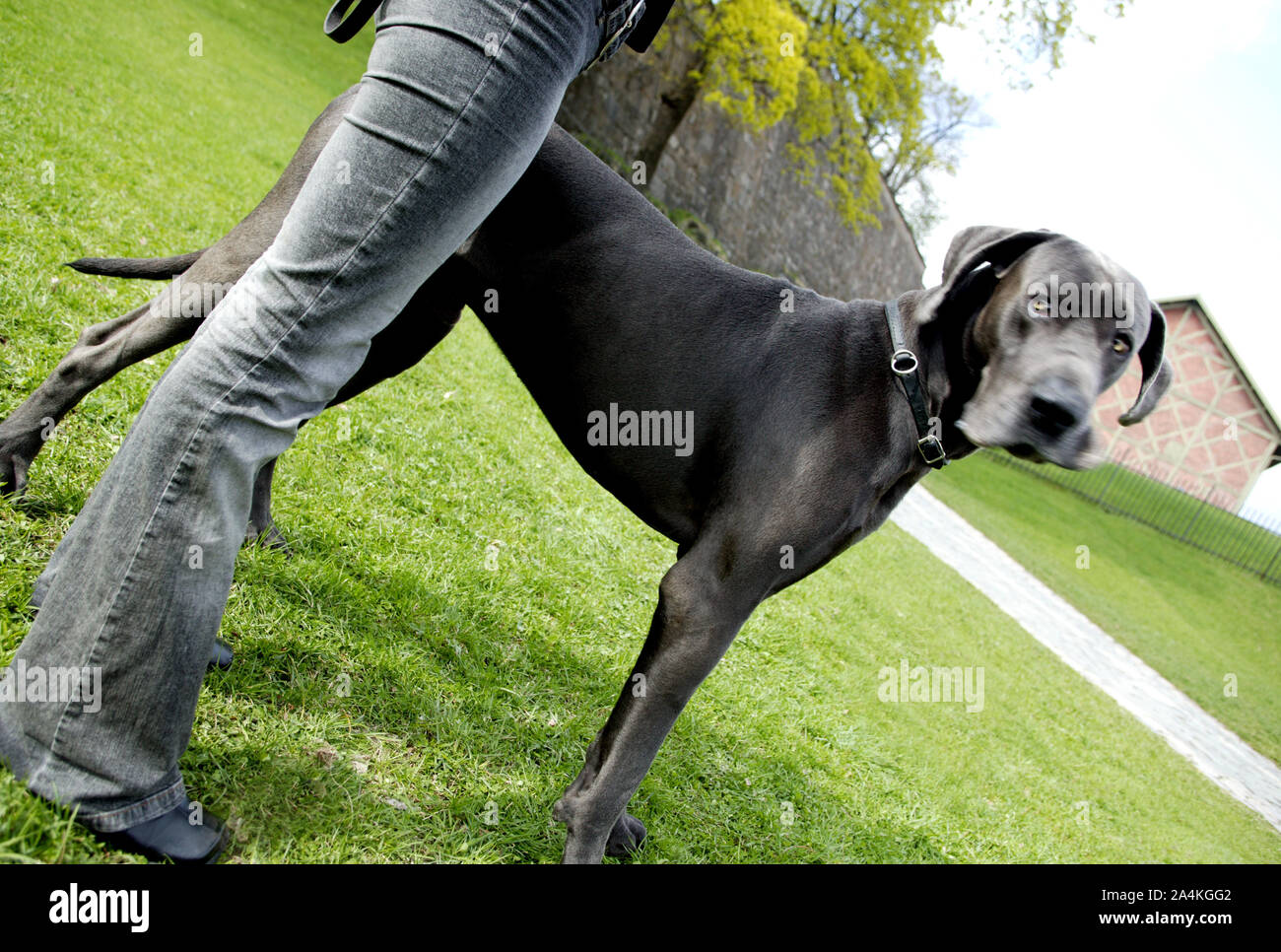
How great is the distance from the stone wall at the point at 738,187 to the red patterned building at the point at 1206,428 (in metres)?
12.7

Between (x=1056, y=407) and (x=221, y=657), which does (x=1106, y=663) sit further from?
(x=221, y=657)

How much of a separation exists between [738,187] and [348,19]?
77.5 ft

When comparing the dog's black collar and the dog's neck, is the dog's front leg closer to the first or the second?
the dog's black collar

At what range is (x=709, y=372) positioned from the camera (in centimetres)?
240

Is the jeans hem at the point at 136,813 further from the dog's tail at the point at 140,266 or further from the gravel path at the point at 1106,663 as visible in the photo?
the gravel path at the point at 1106,663

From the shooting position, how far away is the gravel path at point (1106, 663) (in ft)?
28.8

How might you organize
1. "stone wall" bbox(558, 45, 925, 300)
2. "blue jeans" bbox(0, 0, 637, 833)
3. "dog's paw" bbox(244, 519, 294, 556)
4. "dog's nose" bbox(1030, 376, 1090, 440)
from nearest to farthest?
"blue jeans" bbox(0, 0, 637, 833) < "dog's nose" bbox(1030, 376, 1090, 440) < "dog's paw" bbox(244, 519, 294, 556) < "stone wall" bbox(558, 45, 925, 300)

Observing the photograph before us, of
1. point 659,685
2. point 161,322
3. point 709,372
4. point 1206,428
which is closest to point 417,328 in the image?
point 161,322

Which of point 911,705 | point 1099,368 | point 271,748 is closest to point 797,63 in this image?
point 911,705

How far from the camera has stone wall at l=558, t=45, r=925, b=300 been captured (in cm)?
2056

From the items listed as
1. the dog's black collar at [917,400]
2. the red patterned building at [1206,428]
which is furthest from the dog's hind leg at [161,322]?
the red patterned building at [1206,428]

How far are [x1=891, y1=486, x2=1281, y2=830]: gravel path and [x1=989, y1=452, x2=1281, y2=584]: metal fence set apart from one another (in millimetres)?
12719

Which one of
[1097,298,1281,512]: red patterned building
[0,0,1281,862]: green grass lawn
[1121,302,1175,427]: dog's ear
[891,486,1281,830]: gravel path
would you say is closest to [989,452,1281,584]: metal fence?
[1097,298,1281,512]: red patterned building
